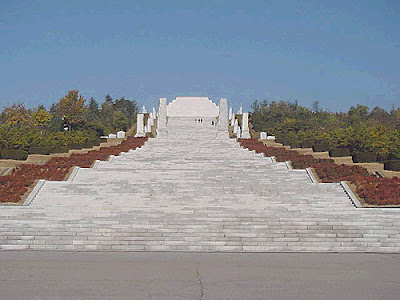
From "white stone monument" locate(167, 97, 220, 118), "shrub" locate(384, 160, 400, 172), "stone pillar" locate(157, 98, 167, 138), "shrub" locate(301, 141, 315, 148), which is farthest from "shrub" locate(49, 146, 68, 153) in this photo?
"white stone monument" locate(167, 97, 220, 118)

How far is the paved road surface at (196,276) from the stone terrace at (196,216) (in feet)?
2.87

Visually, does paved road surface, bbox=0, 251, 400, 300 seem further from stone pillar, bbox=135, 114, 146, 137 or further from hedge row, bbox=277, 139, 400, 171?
stone pillar, bbox=135, 114, 146, 137

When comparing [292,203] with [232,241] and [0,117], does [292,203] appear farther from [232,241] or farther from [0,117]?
[0,117]

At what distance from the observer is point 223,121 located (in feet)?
170

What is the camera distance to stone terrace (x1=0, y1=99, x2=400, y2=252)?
14.5 metres

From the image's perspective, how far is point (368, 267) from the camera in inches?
474

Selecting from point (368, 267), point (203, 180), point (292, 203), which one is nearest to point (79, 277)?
point (368, 267)

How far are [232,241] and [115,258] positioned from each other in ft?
11.0

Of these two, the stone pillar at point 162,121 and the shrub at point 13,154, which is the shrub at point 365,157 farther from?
the stone pillar at point 162,121

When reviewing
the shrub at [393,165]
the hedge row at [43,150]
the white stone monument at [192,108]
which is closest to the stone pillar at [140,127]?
the hedge row at [43,150]

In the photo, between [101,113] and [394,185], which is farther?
[101,113]

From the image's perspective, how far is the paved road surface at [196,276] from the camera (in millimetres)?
9305

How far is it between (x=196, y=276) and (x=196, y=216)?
18.6 feet

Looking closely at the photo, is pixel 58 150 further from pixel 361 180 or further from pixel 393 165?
pixel 361 180
